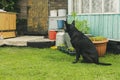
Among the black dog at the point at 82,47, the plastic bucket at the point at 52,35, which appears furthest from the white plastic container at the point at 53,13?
the black dog at the point at 82,47

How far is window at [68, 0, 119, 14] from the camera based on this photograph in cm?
1145

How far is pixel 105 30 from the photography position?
11.7 m

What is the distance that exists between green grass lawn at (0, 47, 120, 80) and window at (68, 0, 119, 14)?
1798 millimetres

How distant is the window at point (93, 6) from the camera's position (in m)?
11.4

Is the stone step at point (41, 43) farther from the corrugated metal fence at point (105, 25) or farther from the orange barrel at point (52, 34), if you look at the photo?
the corrugated metal fence at point (105, 25)

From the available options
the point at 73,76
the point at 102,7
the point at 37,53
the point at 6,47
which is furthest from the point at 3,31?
the point at 73,76

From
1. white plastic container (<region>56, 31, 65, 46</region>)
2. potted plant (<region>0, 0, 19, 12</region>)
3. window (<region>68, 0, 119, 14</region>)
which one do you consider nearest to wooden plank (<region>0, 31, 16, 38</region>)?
potted plant (<region>0, 0, 19, 12</region>)

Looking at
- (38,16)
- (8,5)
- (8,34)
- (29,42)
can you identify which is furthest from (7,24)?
(29,42)

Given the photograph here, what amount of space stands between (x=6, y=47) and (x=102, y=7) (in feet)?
→ 13.6

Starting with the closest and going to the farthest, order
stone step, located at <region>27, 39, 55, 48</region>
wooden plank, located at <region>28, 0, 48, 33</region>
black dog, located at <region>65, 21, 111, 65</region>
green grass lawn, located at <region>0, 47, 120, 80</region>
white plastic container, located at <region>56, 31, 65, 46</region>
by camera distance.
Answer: green grass lawn, located at <region>0, 47, 120, 80</region>, black dog, located at <region>65, 21, 111, 65</region>, white plastic container, located at <region>56, 31, 65, 46</region>, stone step, located at <region>27, 39, 55, 48</region>, wooden plank, located at <region>28, 0, 48, 33</region>

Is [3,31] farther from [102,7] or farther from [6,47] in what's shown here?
[102,7]

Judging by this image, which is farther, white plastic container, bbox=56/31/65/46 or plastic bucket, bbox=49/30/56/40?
plastic bucket, bbox=49/30/56/40

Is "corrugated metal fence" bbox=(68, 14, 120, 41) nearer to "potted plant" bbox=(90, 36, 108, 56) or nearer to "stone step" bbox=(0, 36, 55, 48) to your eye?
"potted plant" bbox=(90, 36, 108, 56)

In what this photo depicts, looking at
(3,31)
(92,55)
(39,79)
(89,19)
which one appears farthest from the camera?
(3,31)
